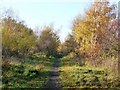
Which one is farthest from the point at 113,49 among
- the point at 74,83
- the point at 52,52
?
the point at 52,52

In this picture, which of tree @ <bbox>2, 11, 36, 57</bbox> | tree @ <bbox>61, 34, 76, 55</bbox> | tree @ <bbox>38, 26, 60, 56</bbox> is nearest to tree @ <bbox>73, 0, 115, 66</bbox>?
tree @ <bbox>2, 11, 36, 57</bbox>

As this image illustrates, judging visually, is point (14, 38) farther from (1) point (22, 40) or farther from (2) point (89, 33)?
(2) point (89, 33)

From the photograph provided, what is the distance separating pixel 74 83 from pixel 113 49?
4.87 ft

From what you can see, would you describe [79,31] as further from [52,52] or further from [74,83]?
[52,52]

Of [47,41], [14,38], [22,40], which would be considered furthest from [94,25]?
[47,41]

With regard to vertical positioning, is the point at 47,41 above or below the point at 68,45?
above

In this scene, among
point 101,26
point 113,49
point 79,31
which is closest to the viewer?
point 113,49

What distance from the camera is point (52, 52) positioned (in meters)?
17.2

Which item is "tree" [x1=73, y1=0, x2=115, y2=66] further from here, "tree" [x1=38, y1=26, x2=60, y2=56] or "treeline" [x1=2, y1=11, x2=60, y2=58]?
"tree" [x1=38, y1=26, x2=60, y2=56]

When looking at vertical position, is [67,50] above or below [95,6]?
below

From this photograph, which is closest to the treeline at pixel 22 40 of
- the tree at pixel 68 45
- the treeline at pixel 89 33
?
the treeline at pixel 89 33

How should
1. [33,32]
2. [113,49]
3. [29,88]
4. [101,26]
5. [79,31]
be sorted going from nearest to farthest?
[29,88] → [113,49] → [101,26] → [79,31] → [33,32]

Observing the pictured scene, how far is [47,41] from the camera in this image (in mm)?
16578

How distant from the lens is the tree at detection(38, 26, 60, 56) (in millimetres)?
16281
